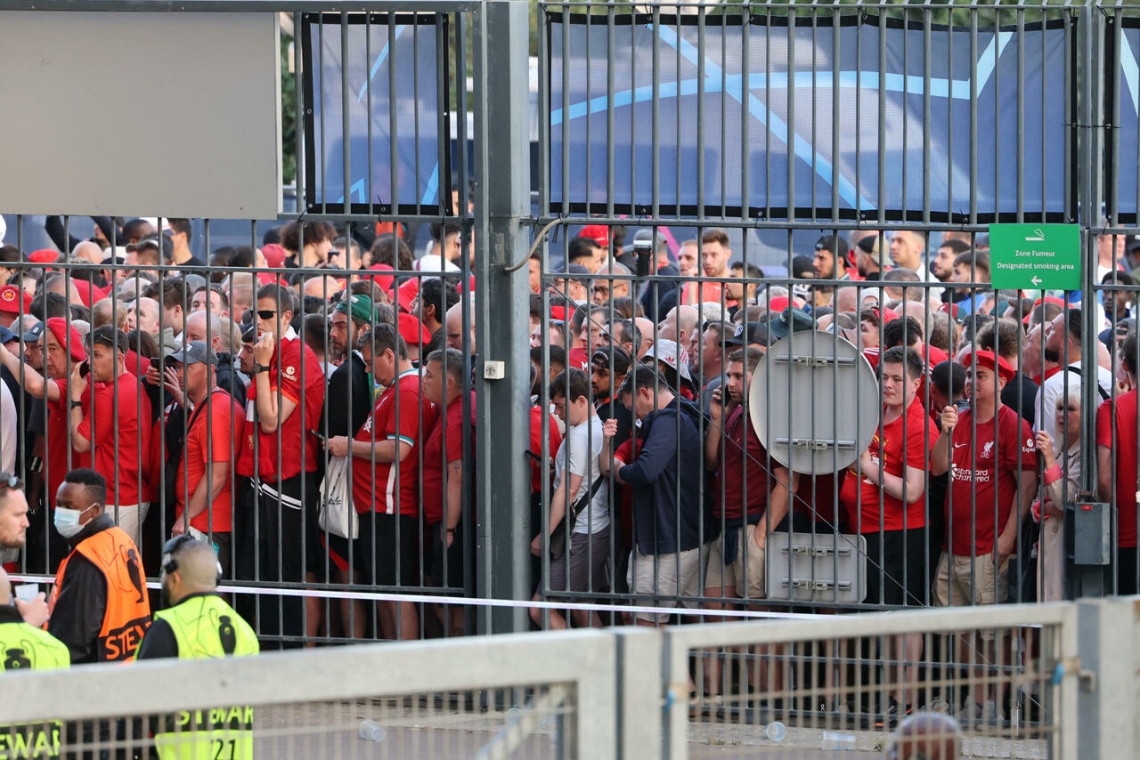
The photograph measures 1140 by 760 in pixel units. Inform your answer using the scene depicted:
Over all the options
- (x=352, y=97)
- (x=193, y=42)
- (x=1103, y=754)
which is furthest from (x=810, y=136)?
(x=1103, y=754)

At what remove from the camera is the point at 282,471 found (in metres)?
8.15

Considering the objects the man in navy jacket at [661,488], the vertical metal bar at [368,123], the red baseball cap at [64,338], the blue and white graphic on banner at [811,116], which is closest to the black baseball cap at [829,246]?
the blue and white graphic on banner at [811,116]

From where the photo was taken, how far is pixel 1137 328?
7.32 metres

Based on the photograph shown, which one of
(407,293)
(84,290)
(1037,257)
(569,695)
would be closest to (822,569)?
(1037,257)

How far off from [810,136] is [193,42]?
10.0ft

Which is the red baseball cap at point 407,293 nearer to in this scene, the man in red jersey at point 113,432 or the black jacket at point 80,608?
the man in red jersey at point 113,432

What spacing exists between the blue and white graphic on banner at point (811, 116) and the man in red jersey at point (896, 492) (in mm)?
848

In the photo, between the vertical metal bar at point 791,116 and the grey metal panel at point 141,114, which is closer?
the vertical metal bar at point 791,116

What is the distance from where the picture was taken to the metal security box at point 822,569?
25.0 ft

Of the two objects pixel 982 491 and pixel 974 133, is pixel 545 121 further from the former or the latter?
pixel 982 491

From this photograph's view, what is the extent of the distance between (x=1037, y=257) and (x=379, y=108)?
321cm

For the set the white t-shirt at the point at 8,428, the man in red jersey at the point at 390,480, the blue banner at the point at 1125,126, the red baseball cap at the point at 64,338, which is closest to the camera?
the blue banner at the point at 1125,126

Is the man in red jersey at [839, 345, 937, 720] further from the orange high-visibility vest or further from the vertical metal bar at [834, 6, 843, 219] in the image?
the orange high-visibility vest

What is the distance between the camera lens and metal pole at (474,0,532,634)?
7.64 metres
